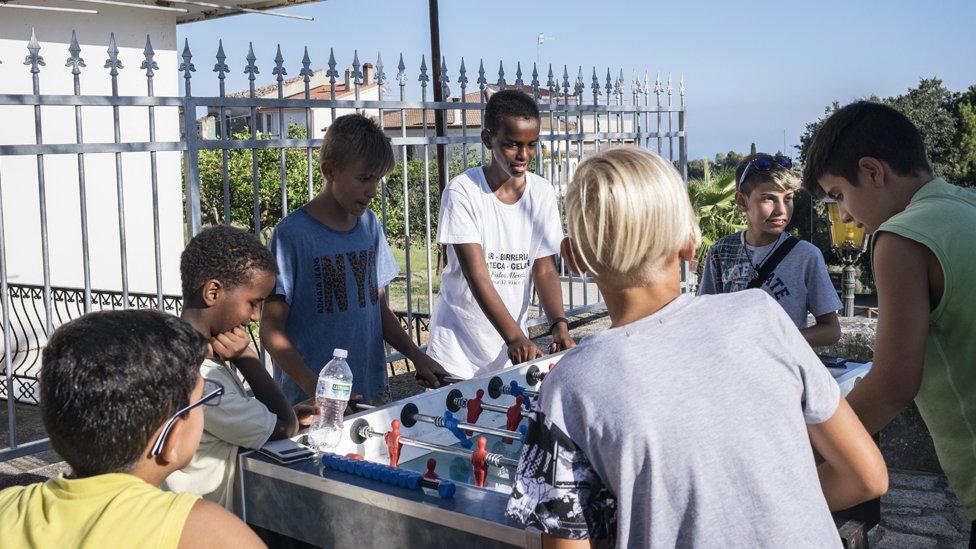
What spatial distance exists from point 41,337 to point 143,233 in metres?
1.75

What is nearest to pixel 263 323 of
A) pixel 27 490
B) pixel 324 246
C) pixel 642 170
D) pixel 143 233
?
pixel 324 246

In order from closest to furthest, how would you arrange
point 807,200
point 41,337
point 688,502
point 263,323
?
1. point 688,502
2. point 263,323
3. point 41,337
4. point 807,200

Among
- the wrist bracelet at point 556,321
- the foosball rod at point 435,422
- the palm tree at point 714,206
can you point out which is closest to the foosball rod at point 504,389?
the foosball rod at point 435,422

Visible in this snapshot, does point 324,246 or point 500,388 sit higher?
point 324,246

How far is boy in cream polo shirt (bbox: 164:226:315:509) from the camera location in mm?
2428

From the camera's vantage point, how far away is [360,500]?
2.27m

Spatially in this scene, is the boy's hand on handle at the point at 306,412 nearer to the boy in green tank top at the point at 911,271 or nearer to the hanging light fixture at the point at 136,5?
the boy in green tank top at the point at 911,271

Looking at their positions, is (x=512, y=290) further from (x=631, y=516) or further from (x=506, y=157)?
(x=631, y=516)

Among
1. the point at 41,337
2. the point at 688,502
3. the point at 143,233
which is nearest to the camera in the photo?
the point at 688,502

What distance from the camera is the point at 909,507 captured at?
17.1 feet

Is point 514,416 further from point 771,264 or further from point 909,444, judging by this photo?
point 909,444

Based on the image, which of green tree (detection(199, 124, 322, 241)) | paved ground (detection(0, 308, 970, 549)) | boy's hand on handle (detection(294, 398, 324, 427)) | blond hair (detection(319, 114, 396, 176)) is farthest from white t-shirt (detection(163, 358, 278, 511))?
green tree (detection(199, 124, 322, 241))

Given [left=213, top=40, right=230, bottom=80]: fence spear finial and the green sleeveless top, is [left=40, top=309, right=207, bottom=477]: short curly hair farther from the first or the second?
[left=213, top=40, right=230, bottom=80]: fence spear finial

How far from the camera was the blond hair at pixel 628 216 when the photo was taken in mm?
1621
